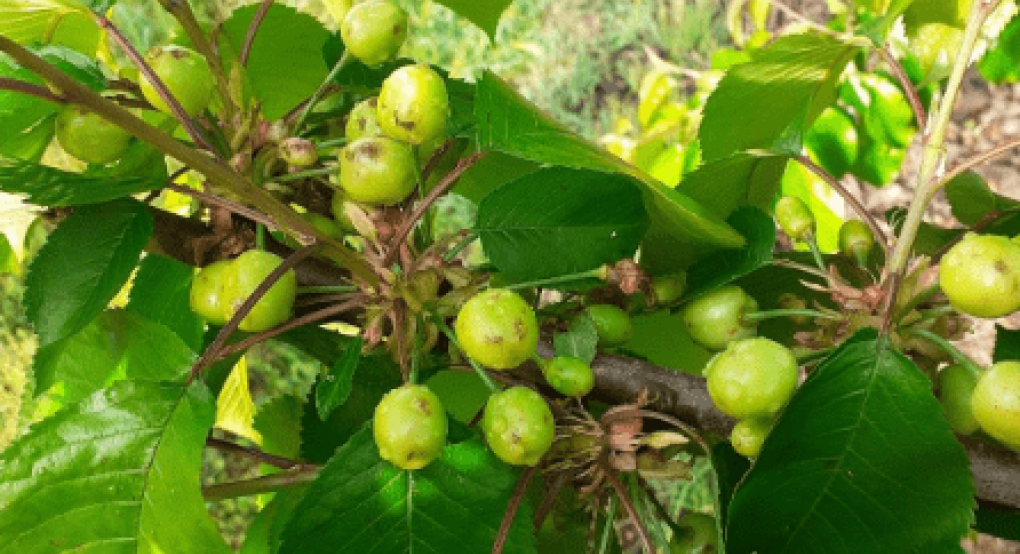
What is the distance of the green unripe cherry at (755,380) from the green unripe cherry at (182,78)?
356mm

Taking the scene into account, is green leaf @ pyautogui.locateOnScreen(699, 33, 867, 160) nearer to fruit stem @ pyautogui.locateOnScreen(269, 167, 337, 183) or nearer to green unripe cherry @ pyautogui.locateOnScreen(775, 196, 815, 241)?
green unripe cherry @ pyautogui.locateOnScreen(775, 196, 815, 241)

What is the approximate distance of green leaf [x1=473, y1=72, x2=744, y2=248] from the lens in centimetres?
49

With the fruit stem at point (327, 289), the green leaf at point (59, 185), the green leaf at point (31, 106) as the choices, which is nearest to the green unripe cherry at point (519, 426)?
the fruit stem at point (327, 289)

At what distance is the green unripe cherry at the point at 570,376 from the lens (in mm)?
598

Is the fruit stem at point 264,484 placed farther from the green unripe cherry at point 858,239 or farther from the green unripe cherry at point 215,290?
the green unripe cherry at point 858,239

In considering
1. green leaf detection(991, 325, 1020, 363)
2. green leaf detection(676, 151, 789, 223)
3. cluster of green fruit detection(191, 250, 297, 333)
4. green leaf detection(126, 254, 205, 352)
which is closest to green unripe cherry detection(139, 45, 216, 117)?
cluster of green fruit detection(191, 250, 297, 333)

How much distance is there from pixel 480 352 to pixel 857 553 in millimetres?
228

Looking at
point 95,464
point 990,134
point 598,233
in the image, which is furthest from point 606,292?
point 990,134

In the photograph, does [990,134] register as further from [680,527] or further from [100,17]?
[100,17]

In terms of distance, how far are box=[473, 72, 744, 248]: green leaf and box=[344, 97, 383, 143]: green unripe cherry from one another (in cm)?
13

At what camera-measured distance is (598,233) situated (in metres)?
0.64

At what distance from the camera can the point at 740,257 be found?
24.9 inches

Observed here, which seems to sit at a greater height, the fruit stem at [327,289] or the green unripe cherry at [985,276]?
the green unripe cherry at [985,276]

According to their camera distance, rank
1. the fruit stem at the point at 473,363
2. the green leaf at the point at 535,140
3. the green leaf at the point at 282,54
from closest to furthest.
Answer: the green leaf at the point at 535,140 → the fruit stem at the point at 473,363 → the green leaf at the point at 282,54
